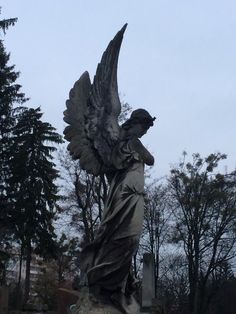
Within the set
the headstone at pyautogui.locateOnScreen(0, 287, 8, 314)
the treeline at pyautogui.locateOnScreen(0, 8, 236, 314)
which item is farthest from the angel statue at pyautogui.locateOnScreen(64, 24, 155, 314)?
the treeline at pyautogui.locateOnScreen(0, 8, 236, 314)

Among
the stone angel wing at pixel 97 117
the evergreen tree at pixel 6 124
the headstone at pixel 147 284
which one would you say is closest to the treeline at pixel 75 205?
the evergreen tree at pixel 6 124

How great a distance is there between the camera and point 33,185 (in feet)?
112

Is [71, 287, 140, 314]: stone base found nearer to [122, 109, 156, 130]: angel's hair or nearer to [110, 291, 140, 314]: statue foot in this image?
[110, 291, 140, 314]: statue foot

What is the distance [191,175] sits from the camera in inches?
1433

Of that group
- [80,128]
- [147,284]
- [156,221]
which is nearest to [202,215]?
[156,221]

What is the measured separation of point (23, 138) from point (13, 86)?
9.26 feet

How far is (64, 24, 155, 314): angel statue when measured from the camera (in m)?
8.30

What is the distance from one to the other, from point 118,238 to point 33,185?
26.4 m

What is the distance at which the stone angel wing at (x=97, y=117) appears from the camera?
9094mm

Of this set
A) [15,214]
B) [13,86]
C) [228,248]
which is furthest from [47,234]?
[228,248]

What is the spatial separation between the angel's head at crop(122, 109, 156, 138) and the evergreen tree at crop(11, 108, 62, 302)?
2444 centimetres

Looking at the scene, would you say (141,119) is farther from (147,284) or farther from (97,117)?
(147,284)

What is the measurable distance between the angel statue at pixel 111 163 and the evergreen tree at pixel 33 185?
950 inches

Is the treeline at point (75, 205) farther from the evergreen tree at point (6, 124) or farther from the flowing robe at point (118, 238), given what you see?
the flowing robe at point (118, 238)
